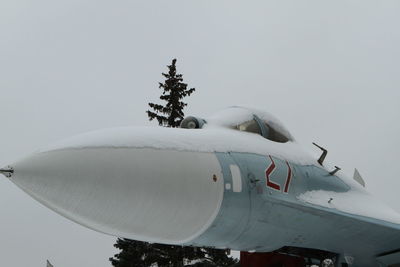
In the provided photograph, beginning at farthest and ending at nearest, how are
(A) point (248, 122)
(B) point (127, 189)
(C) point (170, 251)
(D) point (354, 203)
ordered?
1. (C) point (170, 251)
2. (D) point (354, 203)
3. (A) point (248, 122)
4. (B) point (127, 189)

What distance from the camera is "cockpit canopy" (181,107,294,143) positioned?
5797 mm

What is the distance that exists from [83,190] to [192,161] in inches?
43.1

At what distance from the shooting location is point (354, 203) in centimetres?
661

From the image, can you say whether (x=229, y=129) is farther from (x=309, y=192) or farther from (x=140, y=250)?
(x=140, y=250)

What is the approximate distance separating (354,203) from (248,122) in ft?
6.34

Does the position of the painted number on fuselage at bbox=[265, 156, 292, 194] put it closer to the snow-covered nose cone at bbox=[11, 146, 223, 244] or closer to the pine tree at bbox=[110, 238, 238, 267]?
the snow-covered nose cone at bbox=[11, 146, 223, 244]

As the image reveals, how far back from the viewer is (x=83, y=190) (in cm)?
377

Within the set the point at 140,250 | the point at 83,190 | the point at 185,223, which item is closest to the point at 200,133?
the point at 185,223

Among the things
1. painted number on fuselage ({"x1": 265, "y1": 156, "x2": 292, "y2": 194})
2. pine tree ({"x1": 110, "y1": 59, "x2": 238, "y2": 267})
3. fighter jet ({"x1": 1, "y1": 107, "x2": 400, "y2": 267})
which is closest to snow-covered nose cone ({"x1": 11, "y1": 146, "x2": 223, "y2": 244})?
fighter jet ({"x1": 1, "y1": 107, "x2": 400, "y2": 267})

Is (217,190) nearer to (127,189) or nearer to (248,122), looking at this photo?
(127,189)

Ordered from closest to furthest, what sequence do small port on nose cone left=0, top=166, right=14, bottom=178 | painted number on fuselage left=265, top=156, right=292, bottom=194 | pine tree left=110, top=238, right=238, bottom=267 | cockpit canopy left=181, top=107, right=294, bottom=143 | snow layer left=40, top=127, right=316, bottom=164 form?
small port on nose cone left=0, top=166, right=14, bottom=178 < snow layer left=40, top=127, right=316, bottom=164 < painted number on fuselage left=265, top=156, right=292, bottom=194 < cockpit canopy left=181, top=107, right=294, bottom=143 < pine tree left=110, top=238, right=238, bottom=267

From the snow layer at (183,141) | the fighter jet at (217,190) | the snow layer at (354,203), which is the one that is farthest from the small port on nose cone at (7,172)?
the snow layer at (354,203)

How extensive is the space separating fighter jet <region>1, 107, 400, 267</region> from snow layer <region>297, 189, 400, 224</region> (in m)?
0.02

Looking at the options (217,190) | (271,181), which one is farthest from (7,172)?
(271,181)
